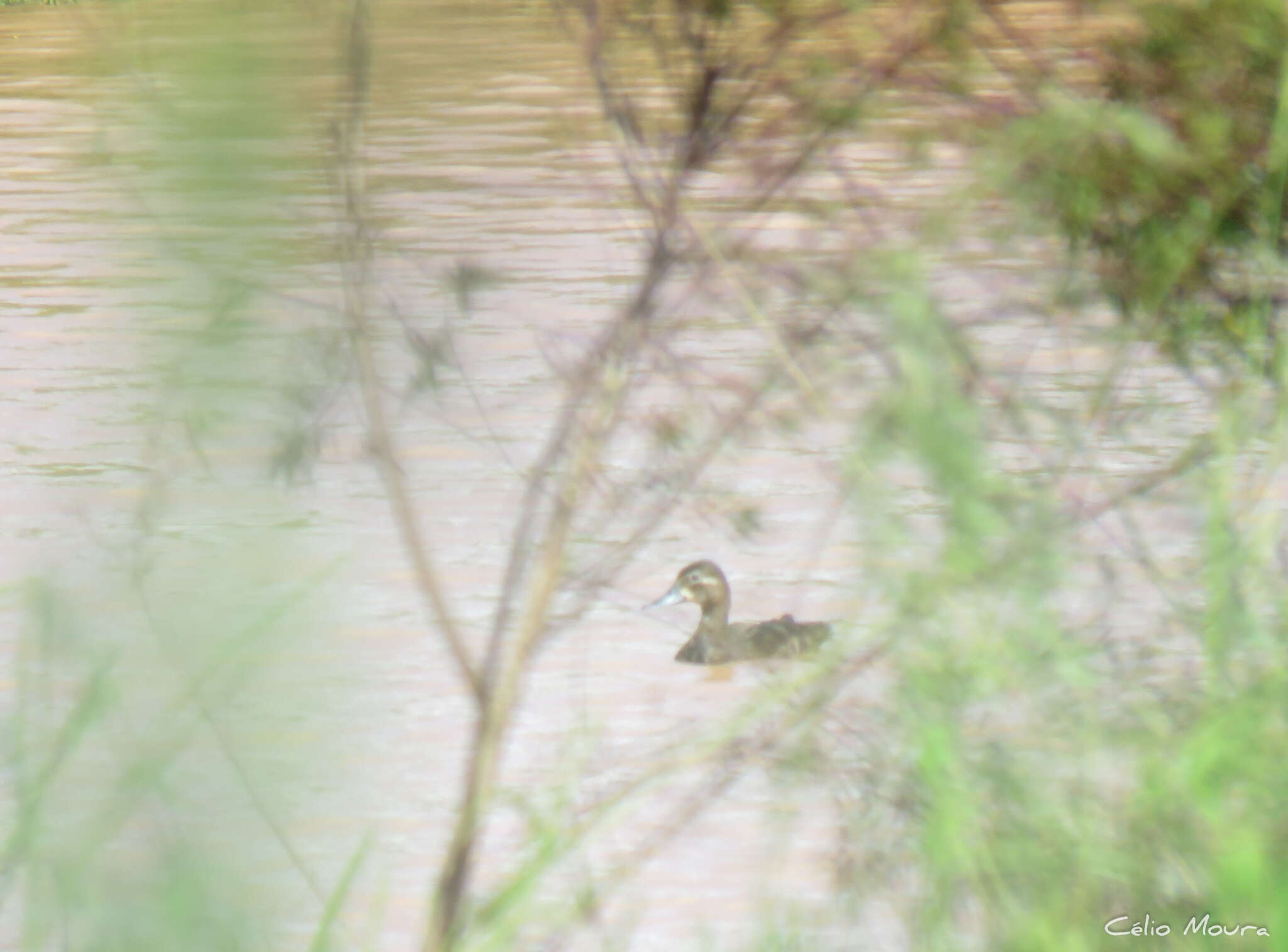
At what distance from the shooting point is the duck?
13.8 feet

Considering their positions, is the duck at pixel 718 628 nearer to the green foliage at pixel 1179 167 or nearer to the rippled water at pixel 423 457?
the rippled water at pixel 423 457

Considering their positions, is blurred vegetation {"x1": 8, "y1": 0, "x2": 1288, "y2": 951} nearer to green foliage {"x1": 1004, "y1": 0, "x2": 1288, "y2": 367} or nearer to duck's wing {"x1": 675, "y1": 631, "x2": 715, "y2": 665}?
green foliage {"x1": 1004, "y1": 0, "x2": 1288, "y2": 367}

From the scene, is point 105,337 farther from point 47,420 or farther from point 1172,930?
point 47,420

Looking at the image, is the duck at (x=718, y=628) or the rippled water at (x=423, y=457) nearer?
the rippled water at (x=423, y=457)

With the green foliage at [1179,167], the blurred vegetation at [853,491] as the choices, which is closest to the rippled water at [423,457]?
the blurred vegetation at [853,491]

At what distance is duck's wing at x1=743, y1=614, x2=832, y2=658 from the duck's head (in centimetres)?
14

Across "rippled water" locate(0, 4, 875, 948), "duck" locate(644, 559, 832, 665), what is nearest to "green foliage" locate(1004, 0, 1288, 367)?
"rippled water" locate(0, 4, 875, 948)

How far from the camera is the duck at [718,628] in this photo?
4.20m

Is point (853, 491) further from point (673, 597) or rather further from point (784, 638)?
point (673, 597)

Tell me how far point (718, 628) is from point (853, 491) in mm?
2479

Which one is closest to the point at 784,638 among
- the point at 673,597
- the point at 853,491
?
the point at 673,597

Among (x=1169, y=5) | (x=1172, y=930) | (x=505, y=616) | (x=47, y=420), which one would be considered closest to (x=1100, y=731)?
(x=1172, y=930)

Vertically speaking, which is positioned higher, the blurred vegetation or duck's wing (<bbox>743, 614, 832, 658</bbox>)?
the blurred vegetation

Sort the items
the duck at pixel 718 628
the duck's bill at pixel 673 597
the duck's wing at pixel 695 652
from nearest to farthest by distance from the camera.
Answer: the duck at pixel 718 628 < the duck's wing at pixel 695 652 < the duck's bill at pixel 673 597
